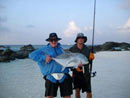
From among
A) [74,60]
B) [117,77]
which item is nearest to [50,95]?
[74,60]

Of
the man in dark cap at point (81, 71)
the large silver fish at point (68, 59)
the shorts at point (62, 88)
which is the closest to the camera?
the large silver fish at point (68, 59)

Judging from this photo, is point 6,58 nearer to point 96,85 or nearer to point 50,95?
point 96,85

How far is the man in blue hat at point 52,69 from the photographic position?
302cm

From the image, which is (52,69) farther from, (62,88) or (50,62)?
(62,88)

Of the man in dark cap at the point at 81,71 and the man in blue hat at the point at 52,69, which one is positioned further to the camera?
the man in dark cap at the point at 81,71

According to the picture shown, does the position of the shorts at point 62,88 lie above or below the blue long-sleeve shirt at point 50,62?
below

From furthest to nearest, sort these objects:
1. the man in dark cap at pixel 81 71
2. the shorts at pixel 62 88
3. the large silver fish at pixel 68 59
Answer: the man in dark cap at pixel 81 71 < the shorts at pixel 62 88 < the large silver fish at pixel 68 59

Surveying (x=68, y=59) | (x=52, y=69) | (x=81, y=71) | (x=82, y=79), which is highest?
(x=68, y=59)

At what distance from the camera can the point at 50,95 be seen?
3.09m

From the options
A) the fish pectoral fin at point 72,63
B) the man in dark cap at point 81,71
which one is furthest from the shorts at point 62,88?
the man in dark cap at point 81,71

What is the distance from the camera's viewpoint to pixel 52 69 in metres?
3.03

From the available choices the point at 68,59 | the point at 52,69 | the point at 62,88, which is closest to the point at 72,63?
the point at 68,59

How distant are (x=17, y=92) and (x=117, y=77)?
→ 9.26 feet

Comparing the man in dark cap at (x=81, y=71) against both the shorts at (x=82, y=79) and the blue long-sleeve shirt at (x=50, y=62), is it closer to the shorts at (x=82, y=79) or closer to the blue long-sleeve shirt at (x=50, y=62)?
the shorts at (x=82, y=79)
